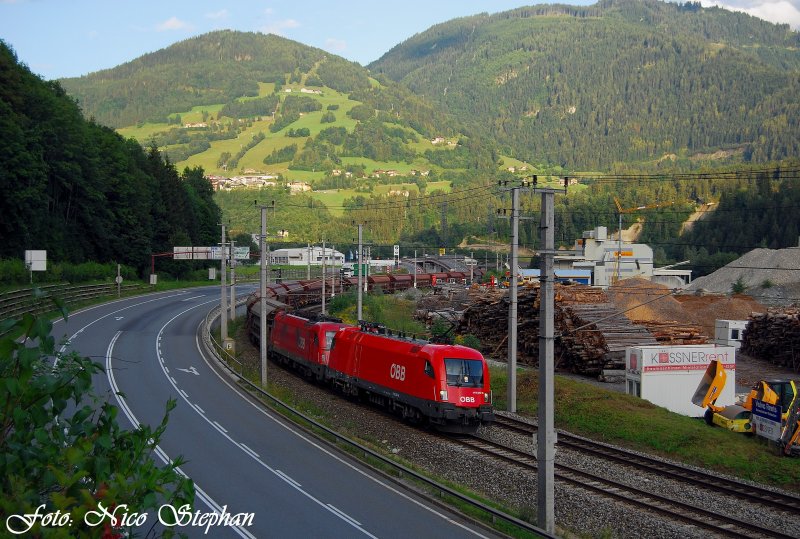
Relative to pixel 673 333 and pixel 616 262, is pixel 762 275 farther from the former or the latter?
pixel 673 333

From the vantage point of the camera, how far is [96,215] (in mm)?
73938

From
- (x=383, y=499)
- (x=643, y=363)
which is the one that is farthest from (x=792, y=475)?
(x=383, y=499)

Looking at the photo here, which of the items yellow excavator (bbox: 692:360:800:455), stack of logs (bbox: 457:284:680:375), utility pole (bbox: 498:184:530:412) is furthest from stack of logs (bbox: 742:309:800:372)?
utility pole (bbox: 498:184:530:412)

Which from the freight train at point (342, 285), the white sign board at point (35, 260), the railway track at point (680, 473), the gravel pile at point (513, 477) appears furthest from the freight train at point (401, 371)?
the freight train at point (342, 285)

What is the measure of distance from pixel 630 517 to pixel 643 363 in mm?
14284

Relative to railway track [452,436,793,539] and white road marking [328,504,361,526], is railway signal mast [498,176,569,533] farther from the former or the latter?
white road marking [328,504,361,526]

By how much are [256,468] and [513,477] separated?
7.05 meters

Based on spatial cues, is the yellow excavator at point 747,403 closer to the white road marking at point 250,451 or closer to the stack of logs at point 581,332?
the stack of logs at point 581,332

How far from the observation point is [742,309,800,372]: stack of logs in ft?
145

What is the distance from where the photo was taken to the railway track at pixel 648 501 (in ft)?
53.2

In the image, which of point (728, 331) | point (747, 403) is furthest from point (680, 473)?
point (728, 331)

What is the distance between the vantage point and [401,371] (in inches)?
1059

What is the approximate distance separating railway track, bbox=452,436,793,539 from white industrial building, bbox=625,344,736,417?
9.92 metres

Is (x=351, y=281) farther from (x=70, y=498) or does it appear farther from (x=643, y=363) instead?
(x=70, y=498)
